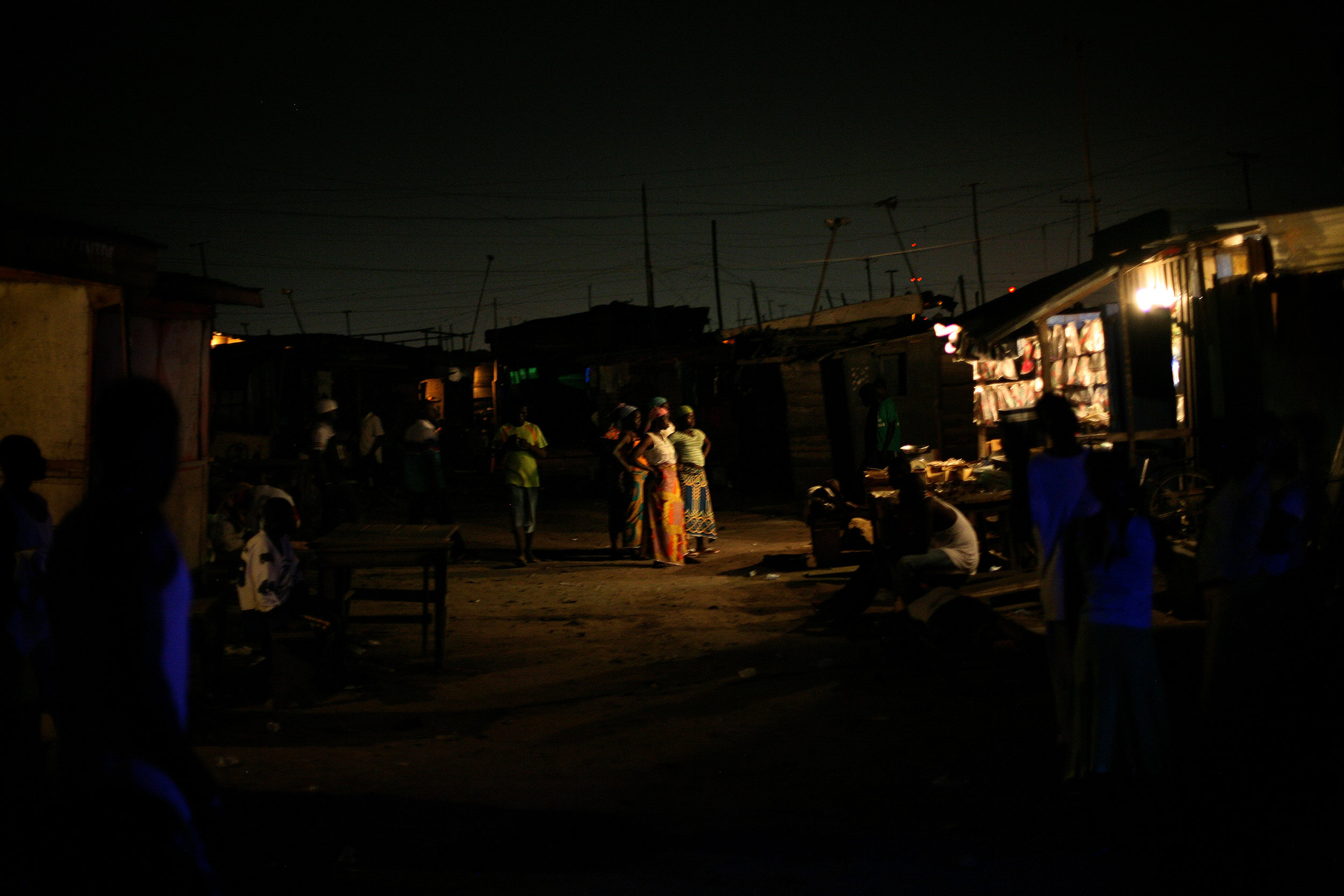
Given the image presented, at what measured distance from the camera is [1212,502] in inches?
191

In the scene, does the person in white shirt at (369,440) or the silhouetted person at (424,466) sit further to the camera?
the person in white shirt at (369,440)

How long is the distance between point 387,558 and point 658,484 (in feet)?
17.9

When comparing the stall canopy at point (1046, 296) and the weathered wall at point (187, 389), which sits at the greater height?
the stall canopy at point (1046, 296)

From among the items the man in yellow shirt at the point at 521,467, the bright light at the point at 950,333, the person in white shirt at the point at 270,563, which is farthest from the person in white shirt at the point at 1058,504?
the man in yellow shirt at the point at 521,467

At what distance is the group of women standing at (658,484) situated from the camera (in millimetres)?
12258

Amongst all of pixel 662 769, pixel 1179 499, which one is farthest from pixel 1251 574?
pixel 1179 499

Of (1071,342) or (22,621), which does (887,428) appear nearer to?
(1071,342)

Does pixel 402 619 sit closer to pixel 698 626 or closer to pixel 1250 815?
pixel 698 626

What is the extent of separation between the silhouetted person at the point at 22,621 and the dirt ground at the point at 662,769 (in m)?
0.88

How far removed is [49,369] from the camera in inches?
281

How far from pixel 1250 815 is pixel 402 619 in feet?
20.0

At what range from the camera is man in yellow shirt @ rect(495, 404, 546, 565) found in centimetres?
1243

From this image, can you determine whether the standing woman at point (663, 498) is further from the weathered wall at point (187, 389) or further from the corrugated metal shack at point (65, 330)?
the corrugated metal shack at point (65, 330)

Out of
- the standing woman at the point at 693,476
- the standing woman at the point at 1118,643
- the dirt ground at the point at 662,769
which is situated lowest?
the dirt ground at the point at 662,769
